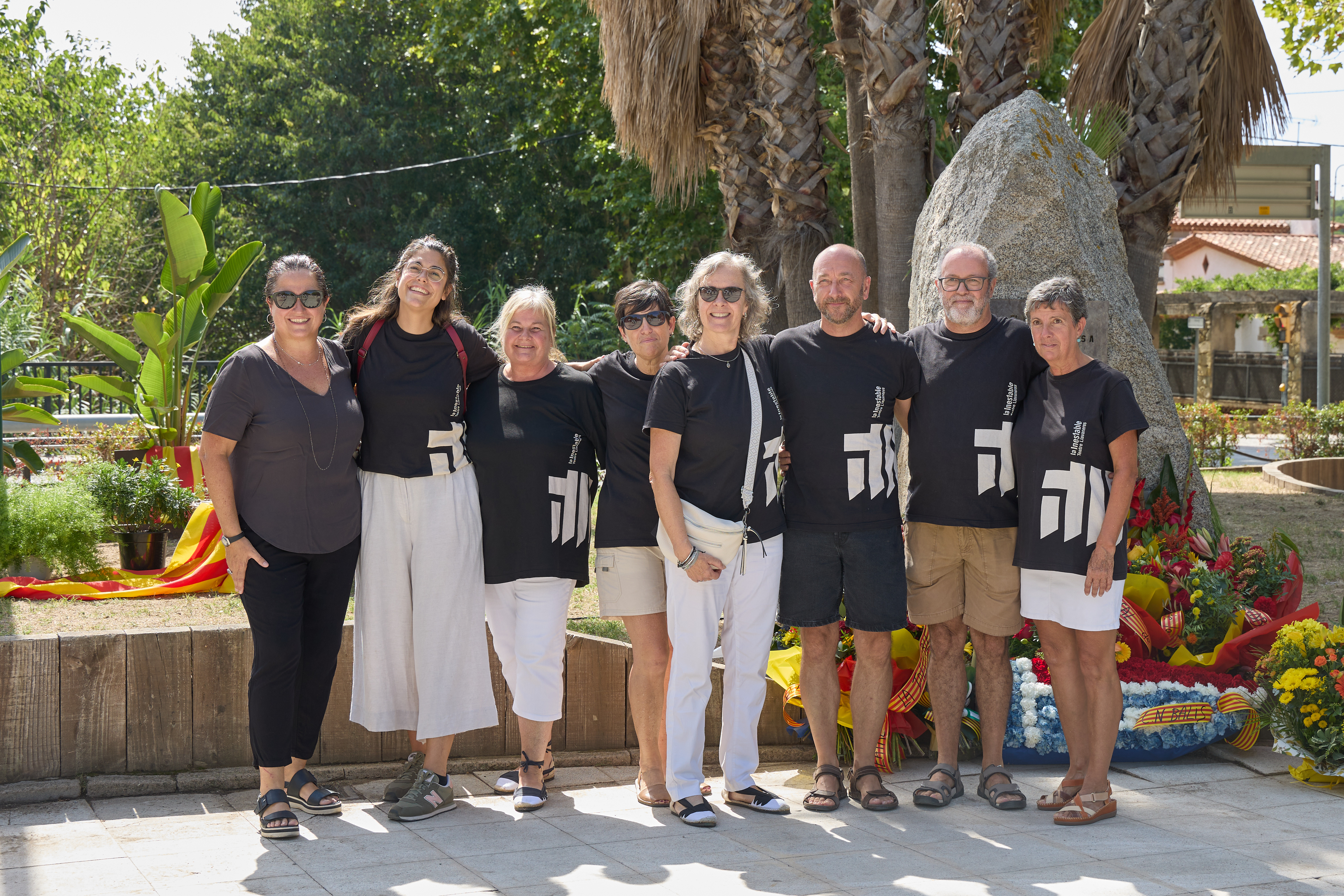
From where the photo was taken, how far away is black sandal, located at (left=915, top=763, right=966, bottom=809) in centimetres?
446

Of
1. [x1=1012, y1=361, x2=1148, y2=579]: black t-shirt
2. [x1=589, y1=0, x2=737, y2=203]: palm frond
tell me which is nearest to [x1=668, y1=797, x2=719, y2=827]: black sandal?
[x1=1012, y1=361, x2=1148, y2=579]: black t-shirt

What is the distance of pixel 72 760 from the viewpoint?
15.3 ft

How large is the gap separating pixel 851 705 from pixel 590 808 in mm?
1089

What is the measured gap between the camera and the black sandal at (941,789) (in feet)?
14.6

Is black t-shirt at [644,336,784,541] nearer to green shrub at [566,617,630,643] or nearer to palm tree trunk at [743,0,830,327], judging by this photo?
green shrub at [566,617,630,643]

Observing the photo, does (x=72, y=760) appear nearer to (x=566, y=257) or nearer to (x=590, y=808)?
(x=590, y=808)

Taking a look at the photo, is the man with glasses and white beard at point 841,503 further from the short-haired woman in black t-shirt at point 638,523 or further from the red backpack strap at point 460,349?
the red backpack strap at point 460,349

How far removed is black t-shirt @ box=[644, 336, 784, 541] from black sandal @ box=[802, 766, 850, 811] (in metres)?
0.95

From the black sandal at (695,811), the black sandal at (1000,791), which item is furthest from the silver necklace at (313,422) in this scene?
the black sandal at (1000,791)

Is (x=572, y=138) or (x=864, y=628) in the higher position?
(x=572, y=138)

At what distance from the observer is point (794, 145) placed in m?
9.02

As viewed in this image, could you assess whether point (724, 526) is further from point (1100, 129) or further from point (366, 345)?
point (1100, 129)

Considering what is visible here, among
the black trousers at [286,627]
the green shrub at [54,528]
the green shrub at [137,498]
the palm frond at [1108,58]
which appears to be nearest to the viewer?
the black trousers at [286,627]

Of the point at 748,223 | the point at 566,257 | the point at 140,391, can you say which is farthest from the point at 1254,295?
the point at 140,391
